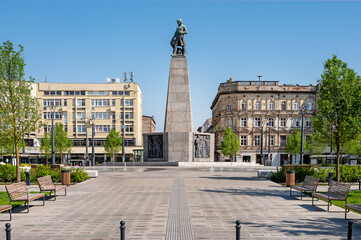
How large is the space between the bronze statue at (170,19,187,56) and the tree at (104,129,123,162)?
3405 cm

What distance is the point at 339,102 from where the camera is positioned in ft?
63.9

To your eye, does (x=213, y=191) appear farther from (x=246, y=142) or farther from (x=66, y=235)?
(x=246, y=142)

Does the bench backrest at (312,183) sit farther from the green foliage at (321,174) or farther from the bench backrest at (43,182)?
the bench backrest at (43,182)

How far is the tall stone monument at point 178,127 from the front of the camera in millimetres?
36094

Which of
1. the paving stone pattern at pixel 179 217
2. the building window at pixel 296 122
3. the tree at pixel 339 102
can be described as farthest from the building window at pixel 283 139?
the paving stone pattern at pixel 179 217

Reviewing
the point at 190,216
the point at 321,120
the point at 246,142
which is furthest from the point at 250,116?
the point at 190,216

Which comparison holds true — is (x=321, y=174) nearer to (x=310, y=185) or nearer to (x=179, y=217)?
(x=310, y=185)

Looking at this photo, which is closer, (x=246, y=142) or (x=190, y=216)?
(x=190, y=216)

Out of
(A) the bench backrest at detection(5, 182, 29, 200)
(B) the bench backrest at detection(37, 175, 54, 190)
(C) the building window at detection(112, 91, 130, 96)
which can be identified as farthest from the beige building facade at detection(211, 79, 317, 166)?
(A) the bench backrest at detection(5, 182, 29, 200)

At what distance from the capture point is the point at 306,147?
64688mm

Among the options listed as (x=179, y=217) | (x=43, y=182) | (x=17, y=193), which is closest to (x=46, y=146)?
(x=43, y=182)

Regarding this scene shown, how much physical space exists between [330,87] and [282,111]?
164ft

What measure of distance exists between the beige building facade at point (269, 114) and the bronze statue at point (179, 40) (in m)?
32.7

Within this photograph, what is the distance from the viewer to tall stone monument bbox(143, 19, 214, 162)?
36.1 metres
